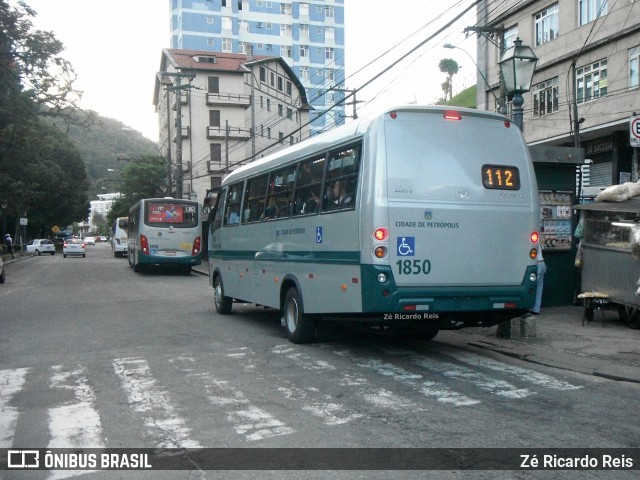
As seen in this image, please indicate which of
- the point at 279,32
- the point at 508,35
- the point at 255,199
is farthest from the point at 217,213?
the point at 279,32

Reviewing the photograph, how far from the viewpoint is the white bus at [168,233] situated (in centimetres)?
2827

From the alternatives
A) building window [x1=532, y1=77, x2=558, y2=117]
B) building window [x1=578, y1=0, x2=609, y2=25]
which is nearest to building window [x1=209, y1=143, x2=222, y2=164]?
building window [x1=532, y1=77, x2=558, y2=117]

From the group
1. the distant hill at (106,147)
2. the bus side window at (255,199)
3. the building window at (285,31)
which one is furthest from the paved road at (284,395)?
the building window at (285,31)

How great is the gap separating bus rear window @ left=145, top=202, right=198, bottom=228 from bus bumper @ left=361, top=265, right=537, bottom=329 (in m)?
20.9

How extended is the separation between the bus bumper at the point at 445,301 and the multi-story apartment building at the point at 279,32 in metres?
69.5

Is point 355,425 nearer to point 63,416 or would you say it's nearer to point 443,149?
point 63,416

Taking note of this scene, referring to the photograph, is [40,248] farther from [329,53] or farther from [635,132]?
[635,132]

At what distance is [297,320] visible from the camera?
10.5 m

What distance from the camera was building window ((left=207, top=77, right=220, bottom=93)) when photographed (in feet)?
215

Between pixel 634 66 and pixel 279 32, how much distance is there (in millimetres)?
65667

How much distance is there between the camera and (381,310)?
8.38 m

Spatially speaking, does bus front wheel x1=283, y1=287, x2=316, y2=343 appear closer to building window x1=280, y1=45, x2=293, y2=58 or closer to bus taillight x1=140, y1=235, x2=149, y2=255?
bus taillight x1=140, y1=235, x2=149, y2=255

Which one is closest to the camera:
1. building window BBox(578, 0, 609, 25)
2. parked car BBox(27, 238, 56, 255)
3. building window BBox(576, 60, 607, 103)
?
building window BBox(578, 0, 609, 25)

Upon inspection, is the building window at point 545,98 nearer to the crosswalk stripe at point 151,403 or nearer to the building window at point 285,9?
the crosswalk stripe at point 151,403
